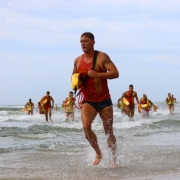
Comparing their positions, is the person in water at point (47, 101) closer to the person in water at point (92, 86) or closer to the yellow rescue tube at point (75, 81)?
the person in water at point (92, 86)

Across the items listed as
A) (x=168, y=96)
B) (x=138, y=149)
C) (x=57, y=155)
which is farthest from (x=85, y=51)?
(x=168, y=96)

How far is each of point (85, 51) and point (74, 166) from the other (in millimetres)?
1632

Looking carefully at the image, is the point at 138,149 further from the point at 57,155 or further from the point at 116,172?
the point at 116,172

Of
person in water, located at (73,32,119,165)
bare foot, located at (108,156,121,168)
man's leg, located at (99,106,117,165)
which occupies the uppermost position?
person in water, located at (73,32,119,165)

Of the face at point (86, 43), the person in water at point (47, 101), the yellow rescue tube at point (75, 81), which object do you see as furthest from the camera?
the person in water at point (47, 101)

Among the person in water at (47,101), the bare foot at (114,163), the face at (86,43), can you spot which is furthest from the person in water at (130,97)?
the face at (86,43)

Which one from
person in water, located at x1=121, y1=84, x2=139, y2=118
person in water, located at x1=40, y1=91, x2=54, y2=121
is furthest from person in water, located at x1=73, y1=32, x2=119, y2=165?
person in water, located at x1=40, y1=91, x2=54, y2=121

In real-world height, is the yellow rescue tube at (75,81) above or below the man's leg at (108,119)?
above

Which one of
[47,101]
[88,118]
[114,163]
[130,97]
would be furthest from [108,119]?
[47,101]

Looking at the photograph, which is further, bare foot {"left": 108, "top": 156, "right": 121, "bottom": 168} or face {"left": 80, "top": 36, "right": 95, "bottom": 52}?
bare foot {"left": 108, "top": 156, "right": 121, "bottom": 168}

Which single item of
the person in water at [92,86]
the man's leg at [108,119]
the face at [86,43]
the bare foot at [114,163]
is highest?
the face at [86,43]

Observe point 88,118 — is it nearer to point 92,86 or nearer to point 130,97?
point 92,86

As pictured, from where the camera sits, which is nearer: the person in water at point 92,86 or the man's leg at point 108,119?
the person in water at point 92,86

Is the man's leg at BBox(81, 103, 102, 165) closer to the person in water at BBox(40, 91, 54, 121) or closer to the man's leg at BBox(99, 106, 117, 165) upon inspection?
the man's leg at BBox(99, 106, 117, 165)
